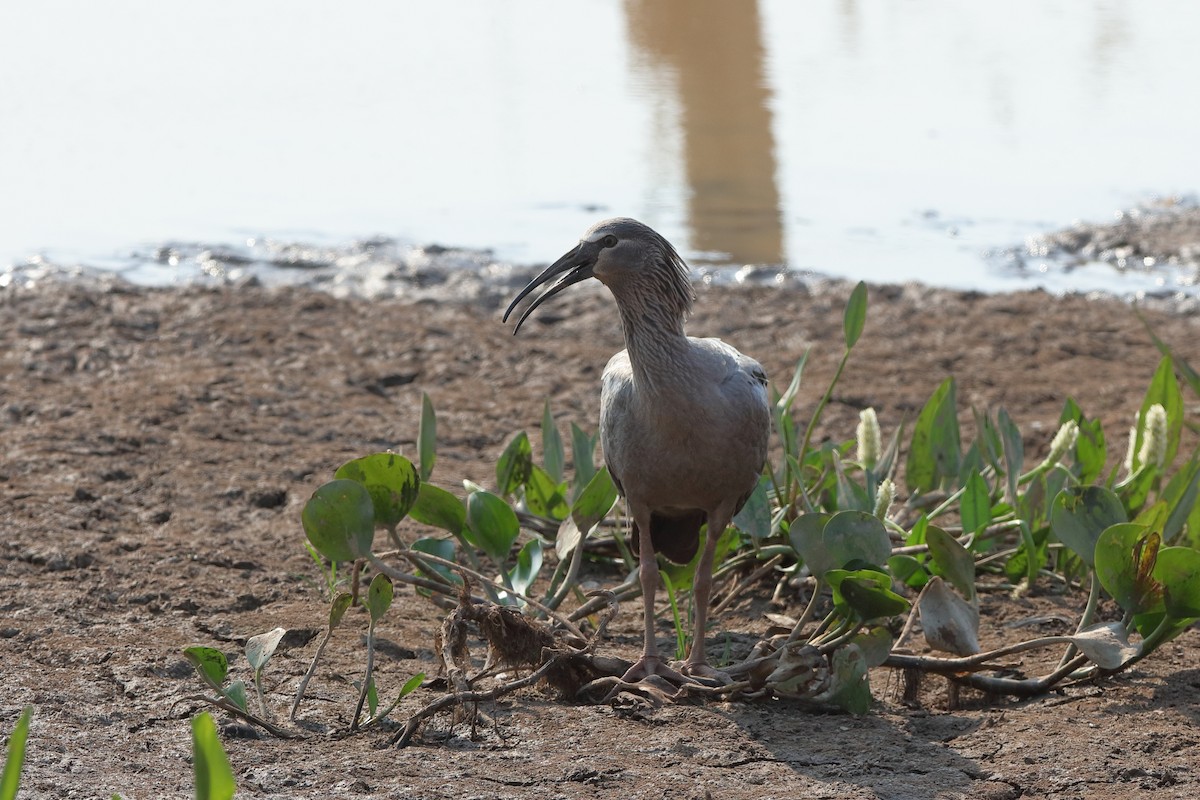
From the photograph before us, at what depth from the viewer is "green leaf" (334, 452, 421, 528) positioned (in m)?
4.12

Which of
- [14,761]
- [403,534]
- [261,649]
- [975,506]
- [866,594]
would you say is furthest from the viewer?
[403,534]

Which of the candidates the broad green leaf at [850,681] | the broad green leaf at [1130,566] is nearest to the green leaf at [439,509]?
the broad green leaf at [850,681]

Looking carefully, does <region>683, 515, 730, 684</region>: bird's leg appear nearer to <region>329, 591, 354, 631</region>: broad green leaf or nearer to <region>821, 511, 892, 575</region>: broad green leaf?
<region>821, 511, 892, 575</region>: broad green leaf

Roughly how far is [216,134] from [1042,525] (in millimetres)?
8568

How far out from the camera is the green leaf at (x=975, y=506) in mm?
4672

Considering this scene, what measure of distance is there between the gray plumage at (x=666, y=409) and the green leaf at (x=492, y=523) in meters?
0.41

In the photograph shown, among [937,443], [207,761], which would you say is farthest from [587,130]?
[207,761]

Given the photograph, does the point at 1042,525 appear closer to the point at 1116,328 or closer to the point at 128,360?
the point at 1116,328

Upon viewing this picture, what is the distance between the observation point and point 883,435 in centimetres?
615

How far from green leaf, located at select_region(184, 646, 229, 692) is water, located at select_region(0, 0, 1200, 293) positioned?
5129 millimetres

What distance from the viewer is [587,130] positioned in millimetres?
11961

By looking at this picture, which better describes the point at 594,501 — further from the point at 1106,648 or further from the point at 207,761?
the point at 207,761

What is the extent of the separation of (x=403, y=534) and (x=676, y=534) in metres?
1.22

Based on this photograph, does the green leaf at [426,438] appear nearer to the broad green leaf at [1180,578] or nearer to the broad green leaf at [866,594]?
the broad green leaf at [866,594]
